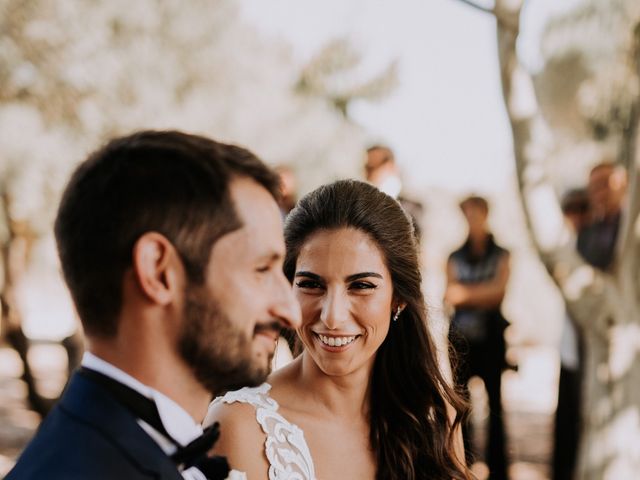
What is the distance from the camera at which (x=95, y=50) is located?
26.9ft

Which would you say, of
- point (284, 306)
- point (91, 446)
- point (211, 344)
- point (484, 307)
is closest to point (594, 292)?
point (484, 307)

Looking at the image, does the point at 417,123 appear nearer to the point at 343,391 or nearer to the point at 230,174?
the point at 343,391

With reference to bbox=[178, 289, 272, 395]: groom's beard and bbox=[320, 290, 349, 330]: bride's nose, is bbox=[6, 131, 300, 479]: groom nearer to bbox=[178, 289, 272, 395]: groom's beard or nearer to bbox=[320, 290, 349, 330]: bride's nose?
bbox=[178, 289, 272, 395]: groom's beard

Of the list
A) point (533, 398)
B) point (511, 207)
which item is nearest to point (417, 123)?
point (511, 207)

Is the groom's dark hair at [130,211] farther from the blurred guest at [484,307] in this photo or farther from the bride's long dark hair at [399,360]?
the blurred guest at [484,307]

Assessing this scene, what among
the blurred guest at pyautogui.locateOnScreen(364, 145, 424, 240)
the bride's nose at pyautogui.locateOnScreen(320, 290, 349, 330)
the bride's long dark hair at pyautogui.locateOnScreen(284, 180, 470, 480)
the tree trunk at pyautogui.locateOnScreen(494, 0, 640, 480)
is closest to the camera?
the bride's nose at pyautogui.locateOnScreen(320, 290, 349, 330)

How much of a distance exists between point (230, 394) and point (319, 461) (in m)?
0.32

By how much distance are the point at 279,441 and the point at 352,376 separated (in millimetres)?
301

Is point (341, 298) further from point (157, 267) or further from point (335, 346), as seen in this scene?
point (157, 267)

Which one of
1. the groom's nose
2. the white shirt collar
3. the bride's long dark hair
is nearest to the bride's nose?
the bride's long dark hair

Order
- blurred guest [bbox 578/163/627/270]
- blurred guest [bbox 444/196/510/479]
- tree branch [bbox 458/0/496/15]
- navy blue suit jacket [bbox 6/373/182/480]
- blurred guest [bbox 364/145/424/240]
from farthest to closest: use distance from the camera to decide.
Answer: blurred guest [bbox 444/196/510/479], blurred guest [bbox 578/163/627/270], blurred guest [bbox 364/145/424/240], tree branch [bbox 458/0/496/15], navy blue suit jacket [bbox 6/373/182/480]

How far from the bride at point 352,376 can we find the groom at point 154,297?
1.01 meters

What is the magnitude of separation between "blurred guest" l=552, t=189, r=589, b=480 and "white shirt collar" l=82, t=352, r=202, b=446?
475cm

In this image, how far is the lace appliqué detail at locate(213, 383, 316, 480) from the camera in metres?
2.34
